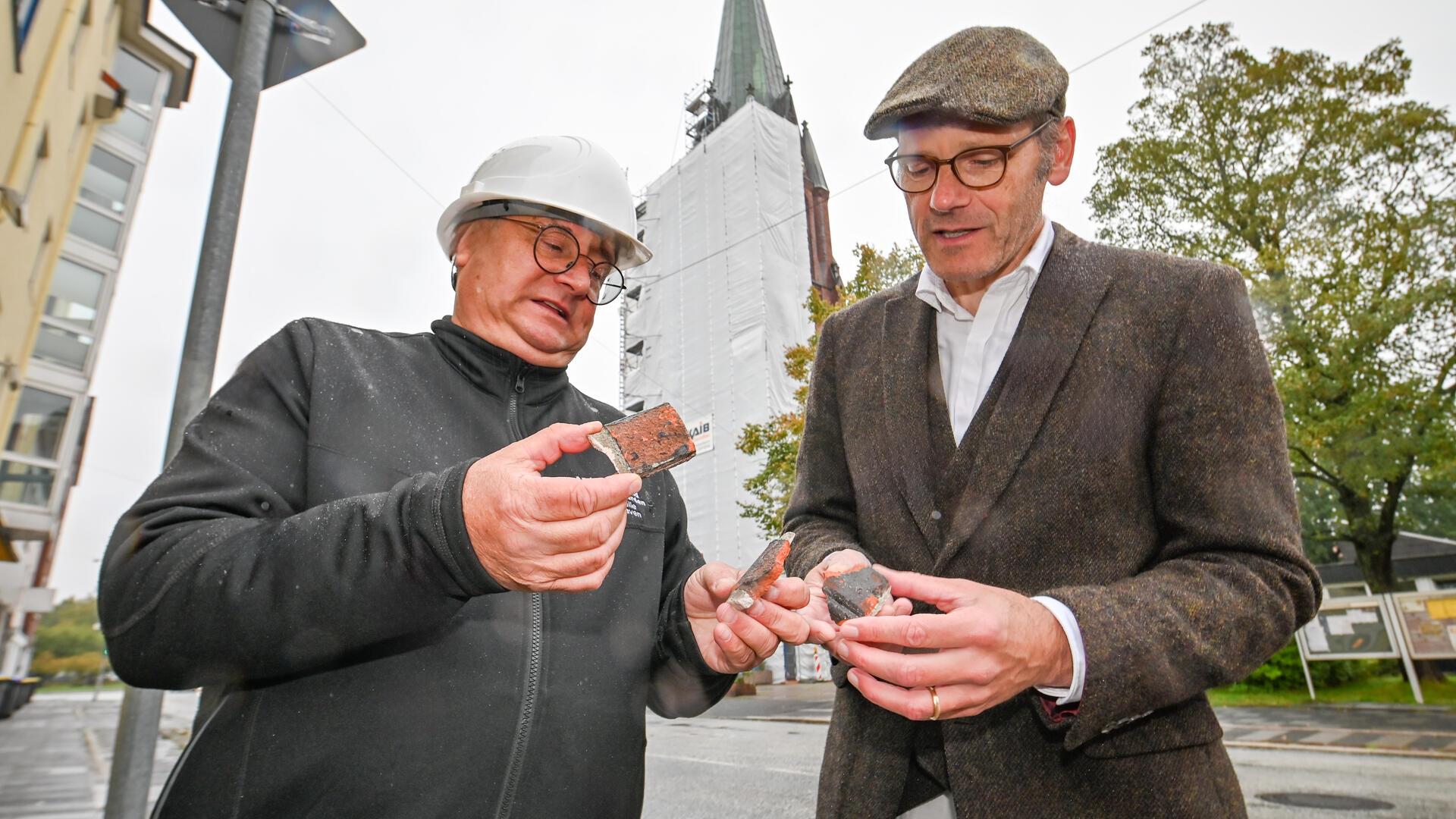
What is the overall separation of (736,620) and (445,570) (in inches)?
27.7

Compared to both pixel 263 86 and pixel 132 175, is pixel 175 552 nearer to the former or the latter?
pixel 263 86

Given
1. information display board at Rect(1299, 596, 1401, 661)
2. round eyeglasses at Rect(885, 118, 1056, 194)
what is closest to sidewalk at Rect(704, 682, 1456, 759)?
information display board at Rect(1299, 596, 1401, 661)

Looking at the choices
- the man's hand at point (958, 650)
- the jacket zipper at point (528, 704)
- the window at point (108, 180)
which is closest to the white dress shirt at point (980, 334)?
the man's hand at point (958, 650)

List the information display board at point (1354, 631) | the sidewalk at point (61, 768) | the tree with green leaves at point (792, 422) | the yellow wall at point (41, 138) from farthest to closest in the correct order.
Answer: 1. the tree with green leaves at point (792, 422)
2. the information display board at point (1354, 631)
3. the yellow wall at point (41, 138)
4. the sidewalk at point (61, 768)

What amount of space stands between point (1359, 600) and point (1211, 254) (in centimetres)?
723

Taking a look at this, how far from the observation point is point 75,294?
23.8m

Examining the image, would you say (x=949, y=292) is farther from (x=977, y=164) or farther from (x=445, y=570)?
(x=445, y=570)

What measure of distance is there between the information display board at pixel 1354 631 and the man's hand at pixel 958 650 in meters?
14.5

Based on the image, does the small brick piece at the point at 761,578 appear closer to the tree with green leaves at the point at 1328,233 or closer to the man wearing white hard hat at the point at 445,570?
the man wearing white hard hat at the point at 445,570

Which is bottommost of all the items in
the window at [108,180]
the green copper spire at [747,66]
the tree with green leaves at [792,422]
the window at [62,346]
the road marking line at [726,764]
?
the road marking line at [726,764]

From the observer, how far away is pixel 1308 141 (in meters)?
15.5

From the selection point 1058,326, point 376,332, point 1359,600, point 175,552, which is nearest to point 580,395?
point 376,332

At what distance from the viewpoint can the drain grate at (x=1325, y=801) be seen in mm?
6016

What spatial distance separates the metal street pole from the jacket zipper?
2096 mm
